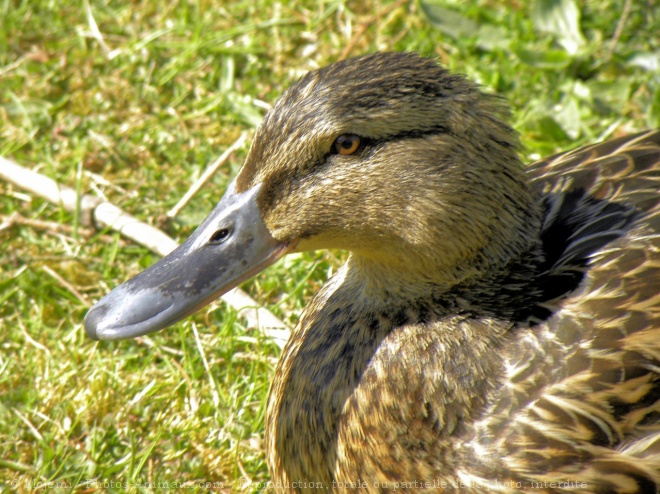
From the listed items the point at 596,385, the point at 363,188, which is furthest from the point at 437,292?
the point at 596,385

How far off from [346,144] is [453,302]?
573 mm

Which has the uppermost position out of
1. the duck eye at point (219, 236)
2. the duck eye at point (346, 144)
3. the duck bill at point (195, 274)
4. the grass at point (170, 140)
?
the duck eye at point (346, 144)

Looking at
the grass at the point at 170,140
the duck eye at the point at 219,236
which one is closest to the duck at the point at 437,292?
the duck eye at the point at 219,236

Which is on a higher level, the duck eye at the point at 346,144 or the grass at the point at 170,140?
the duck eye at the point at 346,144

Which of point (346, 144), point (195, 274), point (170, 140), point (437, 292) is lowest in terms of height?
point (170, 140)

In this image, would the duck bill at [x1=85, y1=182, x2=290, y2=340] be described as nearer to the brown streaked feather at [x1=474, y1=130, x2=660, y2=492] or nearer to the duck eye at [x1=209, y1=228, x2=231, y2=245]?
the duck eye at [x1=209, y1=228, x2=231, y2=245]

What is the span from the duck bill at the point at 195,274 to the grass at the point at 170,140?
741 millimetres

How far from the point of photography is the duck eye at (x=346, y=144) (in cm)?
245

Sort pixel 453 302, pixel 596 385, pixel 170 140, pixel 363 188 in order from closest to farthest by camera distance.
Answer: pixel 596 385
pixel 363 188
pixel 453 302
pixel 170 140

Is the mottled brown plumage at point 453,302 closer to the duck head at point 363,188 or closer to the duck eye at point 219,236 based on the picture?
the duck head at point 363,188

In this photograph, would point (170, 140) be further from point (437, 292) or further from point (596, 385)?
point (596, 385)

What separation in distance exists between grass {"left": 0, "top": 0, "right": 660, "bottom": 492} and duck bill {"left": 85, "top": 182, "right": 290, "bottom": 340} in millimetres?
741

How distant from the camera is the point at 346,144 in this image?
246cm

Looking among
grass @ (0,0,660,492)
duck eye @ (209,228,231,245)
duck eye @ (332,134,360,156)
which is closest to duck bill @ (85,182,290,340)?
duck eye @ (209,228,231,245)
